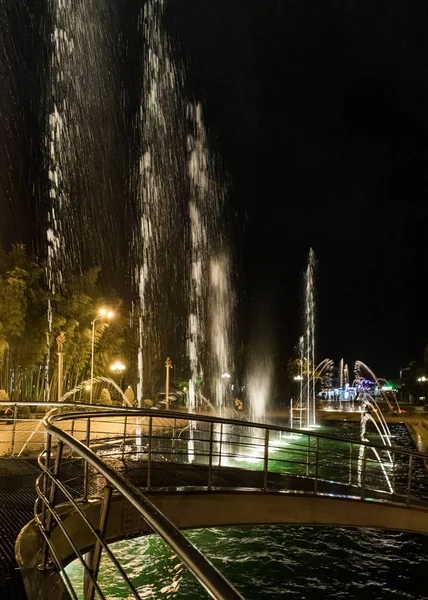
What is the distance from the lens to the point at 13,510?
6.32 metres

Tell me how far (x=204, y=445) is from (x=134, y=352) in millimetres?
36059

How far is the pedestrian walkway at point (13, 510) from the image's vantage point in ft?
13.2

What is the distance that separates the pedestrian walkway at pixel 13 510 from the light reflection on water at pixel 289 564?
4.19 ft

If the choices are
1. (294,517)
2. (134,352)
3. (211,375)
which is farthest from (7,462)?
(211,375)

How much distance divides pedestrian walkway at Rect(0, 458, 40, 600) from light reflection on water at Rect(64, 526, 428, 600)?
128cm

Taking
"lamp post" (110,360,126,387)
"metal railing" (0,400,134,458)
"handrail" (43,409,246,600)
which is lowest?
"metal railing" (0,400,134,458)

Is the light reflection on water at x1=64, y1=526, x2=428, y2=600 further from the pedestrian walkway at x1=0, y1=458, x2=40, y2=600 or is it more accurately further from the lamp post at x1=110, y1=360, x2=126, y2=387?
the lamp post at x1=110, y1=360, x2=126, y2=387

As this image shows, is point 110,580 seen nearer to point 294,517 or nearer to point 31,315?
point 294,517

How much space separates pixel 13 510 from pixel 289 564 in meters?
5.54

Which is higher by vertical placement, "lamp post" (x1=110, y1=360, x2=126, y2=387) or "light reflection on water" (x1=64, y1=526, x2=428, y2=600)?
"lamp post" (x1=110, y1=360, x2=126, y2=387)

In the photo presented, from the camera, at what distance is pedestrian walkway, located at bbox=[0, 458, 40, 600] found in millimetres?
4031

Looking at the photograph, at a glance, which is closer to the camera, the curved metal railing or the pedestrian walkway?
the curved metal railing

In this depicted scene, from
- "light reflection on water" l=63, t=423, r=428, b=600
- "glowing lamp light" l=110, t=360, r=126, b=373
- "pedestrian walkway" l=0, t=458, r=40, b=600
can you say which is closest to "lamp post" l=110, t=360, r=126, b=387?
"glowing lamp light" l=110, t=360, r=126, b=373

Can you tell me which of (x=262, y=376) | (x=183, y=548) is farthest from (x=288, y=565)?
(x=262, y=376)
